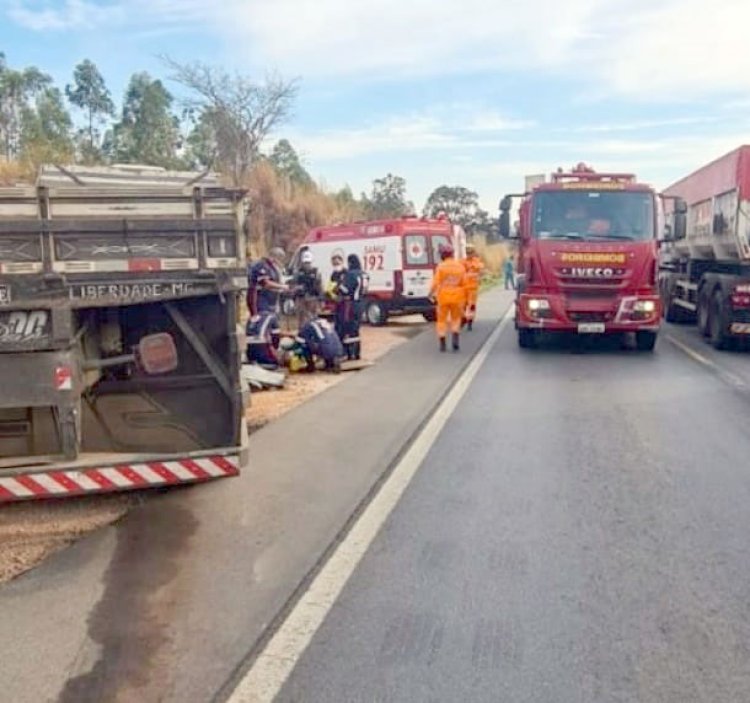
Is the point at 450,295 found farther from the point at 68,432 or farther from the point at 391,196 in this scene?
the point at 391,196

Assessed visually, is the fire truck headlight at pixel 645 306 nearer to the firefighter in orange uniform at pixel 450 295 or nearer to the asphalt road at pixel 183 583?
the firefighter in orange uniform at pixel 450 295

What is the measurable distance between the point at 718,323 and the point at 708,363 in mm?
2213

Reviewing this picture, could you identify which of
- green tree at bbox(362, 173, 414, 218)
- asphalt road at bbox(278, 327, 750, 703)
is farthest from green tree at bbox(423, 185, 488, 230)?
asphalt road at bbox(278, 327, 750, 703)

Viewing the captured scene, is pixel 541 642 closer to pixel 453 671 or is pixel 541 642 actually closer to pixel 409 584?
pixel 453 671

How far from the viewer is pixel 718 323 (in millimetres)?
16125

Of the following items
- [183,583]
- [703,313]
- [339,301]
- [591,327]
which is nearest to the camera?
[183,583]

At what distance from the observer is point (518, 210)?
52.4 feet

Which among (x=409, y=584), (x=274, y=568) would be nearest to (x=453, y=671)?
(x=409, y=584)

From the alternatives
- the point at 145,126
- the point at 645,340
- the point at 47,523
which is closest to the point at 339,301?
the point at 645,340

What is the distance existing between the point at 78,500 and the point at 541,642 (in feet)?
12.2

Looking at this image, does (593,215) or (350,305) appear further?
(593,215)

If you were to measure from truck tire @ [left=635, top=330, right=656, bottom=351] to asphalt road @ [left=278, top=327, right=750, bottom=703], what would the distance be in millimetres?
6731

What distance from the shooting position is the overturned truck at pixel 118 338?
572 centimetres

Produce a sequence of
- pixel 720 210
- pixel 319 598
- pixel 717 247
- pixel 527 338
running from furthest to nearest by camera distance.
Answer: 1. pixel 717 247
2. pixel 720 210
3. pixel 527 338
4. pixel 319 598
